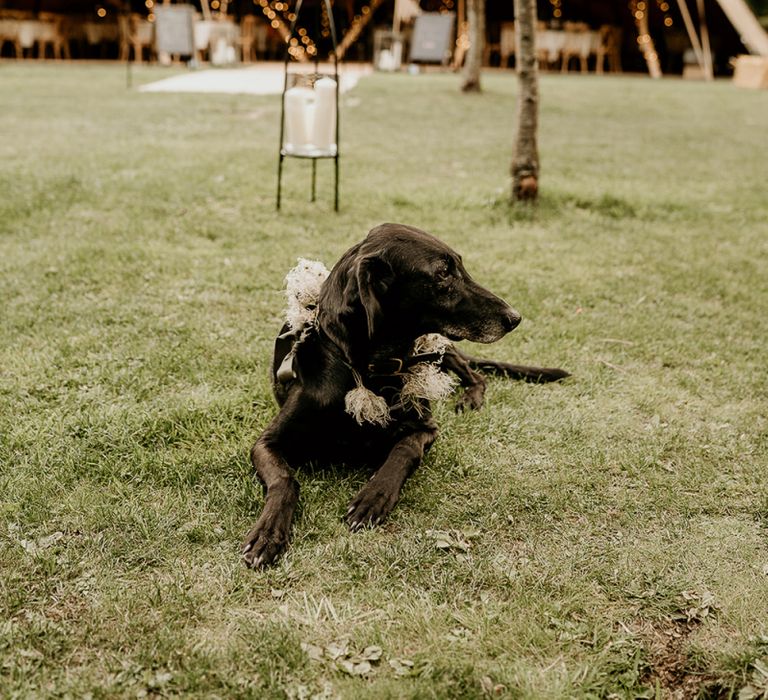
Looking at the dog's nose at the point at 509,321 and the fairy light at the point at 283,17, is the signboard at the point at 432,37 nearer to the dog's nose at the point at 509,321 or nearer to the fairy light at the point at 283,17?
the fairy light at the point at 283,17

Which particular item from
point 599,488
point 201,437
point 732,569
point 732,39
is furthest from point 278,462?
point 732,39

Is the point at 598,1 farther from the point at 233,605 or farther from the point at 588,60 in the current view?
the point at 233,605

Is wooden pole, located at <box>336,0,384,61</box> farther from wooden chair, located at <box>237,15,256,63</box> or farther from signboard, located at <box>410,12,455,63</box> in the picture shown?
wooden chair, located at <box>237,15,256,63</box>

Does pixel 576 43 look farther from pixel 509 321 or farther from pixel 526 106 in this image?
pixel 509 321

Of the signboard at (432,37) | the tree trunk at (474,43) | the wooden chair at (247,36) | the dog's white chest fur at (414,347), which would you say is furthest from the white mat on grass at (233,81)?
the dog's white chest fur at (414,347)

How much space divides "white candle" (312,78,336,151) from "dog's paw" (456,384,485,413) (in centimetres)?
320

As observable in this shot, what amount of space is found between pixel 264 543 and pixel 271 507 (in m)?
0.17

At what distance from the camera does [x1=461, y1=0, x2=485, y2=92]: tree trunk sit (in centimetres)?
1379

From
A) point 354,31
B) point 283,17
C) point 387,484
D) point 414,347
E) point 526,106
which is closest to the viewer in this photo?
point 387,484

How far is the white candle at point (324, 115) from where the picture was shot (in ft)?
19.7

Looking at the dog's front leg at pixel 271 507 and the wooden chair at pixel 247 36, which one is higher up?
the wooden chair at pixel 247 36

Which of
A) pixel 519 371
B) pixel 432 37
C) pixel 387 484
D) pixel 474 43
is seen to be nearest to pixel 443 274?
pixel 387 484

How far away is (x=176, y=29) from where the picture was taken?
65.7 ft

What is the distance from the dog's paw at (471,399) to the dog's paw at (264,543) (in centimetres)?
132
